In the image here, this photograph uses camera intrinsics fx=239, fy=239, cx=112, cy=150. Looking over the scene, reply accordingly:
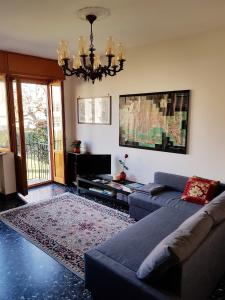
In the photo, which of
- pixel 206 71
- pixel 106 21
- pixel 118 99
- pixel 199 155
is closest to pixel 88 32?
pixel 106 21

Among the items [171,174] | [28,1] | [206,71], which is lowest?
[171,174]

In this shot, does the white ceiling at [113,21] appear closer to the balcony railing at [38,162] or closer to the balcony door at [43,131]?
the balcony door at [43,131]

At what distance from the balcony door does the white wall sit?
129cm

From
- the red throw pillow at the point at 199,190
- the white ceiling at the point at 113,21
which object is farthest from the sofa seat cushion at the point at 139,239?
the white ceiling at the point at 113,21

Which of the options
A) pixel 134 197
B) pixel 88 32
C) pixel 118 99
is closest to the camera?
pixel 88 32

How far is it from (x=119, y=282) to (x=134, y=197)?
1733 mm

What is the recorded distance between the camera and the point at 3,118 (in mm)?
4445

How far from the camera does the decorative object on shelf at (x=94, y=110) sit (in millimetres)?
4668

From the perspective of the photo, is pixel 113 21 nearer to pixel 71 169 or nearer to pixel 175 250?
pixel 175 250

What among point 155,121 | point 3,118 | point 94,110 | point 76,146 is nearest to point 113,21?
point 155,121

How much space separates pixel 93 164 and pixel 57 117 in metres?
1.45

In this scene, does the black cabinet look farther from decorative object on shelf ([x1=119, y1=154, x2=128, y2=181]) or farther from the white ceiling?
the white ceiling

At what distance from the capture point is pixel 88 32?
10.7 feet

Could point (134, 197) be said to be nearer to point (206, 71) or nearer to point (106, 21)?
point (206, 71)
